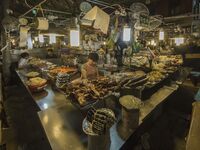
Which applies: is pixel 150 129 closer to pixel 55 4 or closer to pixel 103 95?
pixel 103 95

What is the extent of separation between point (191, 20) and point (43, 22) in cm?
1140

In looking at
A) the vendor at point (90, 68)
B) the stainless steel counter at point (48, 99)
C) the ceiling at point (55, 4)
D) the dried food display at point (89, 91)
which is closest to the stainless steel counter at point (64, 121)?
the stainless steel counter at point (48, 99)

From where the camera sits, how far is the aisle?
421cm

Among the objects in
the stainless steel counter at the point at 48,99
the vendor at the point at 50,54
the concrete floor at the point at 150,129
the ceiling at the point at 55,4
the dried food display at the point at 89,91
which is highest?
the ceiling at the point at 55,4

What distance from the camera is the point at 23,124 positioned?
17.3ft

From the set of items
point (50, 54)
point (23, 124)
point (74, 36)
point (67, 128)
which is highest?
point (74, 36)

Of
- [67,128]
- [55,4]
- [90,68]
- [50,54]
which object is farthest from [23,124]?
[50,54]

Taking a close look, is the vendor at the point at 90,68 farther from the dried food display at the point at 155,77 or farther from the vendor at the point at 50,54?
the vendor at the point at 50,54

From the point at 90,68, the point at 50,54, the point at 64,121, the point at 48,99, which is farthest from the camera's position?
the point at 50,54

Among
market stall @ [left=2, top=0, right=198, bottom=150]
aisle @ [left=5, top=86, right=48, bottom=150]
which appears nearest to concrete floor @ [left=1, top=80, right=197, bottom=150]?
aisle @ [left=5, top=86, right=48, bottom=150]

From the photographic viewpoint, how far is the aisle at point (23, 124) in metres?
4.21

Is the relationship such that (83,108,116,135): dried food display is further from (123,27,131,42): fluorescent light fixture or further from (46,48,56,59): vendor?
(46,48,56,59): vendor

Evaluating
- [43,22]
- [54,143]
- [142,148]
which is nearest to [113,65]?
[43,22]

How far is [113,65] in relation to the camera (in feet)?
21.2
